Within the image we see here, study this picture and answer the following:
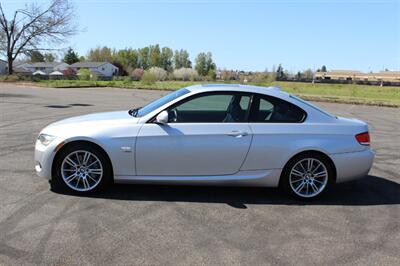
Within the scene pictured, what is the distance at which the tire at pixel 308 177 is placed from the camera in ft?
18.6

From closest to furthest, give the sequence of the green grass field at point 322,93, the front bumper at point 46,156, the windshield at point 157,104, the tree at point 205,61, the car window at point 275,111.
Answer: the front bumper at point 46,156
the car window at point 275,111
the windshield at point 157,104
the green grass field at point 322,93
the tree at point 205,61

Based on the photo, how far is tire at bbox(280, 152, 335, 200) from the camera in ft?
18.6

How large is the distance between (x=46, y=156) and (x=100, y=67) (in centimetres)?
12729

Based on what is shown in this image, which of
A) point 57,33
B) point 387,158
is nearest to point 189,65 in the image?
point 57,33

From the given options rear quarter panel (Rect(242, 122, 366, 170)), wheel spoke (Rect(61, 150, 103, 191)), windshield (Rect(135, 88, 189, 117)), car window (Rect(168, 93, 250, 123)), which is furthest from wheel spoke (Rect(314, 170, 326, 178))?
wheel spoke (Rect(61, 150, 103, 191))

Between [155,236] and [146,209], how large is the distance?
2.65 feet

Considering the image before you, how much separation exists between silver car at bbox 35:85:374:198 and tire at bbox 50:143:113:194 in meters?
0.01

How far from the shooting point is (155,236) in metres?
4.30

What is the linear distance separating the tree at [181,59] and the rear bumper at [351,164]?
149557 millimetres

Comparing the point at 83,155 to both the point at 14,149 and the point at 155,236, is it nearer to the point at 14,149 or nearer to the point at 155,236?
the point at 155,236

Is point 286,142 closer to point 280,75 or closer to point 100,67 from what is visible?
point 280,75

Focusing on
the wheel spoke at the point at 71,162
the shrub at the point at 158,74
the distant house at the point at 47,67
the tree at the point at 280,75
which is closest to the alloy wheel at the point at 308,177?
the wheel spoke at the point at 71,162

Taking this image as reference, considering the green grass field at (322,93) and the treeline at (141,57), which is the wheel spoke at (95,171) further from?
the treeline at (141,57)

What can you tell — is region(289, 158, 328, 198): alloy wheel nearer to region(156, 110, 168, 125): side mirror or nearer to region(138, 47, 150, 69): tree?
region(156, 110, 168, 125): side mirror
